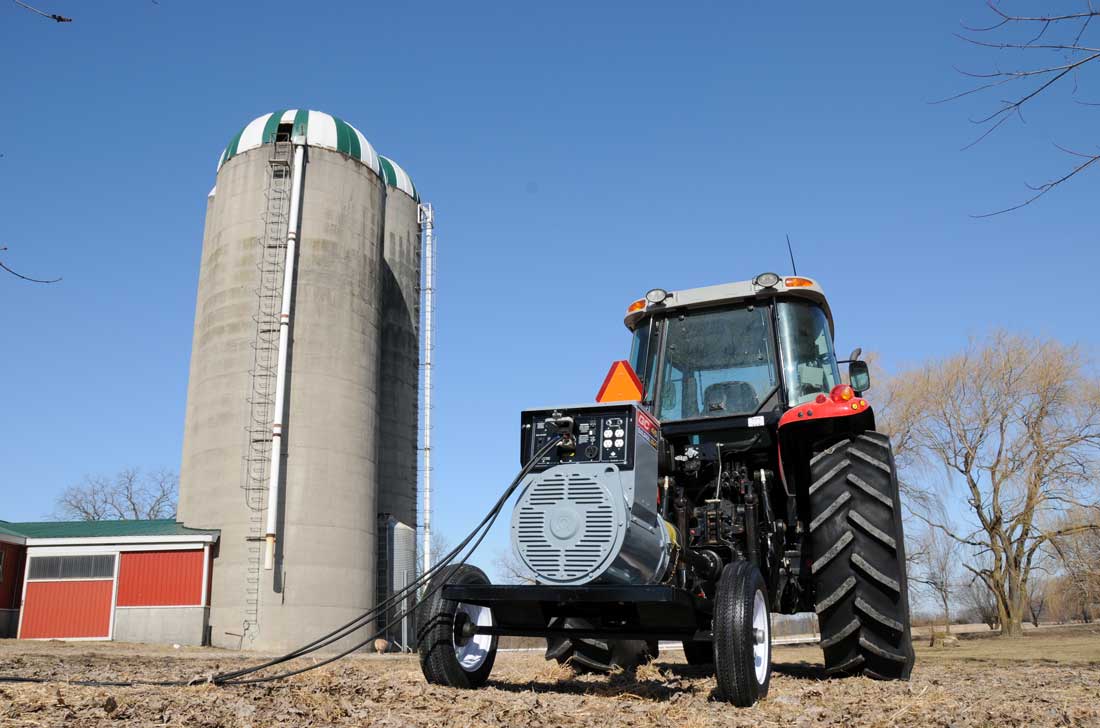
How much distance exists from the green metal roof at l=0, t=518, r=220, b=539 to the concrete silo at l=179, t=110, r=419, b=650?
1.85 feet

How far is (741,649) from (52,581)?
26.5 meters

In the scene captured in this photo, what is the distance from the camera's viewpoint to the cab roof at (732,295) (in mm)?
7742

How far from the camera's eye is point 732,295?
309 inches

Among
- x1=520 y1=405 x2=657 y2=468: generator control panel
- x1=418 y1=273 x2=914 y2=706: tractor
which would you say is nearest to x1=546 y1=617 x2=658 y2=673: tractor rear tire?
x1=418 y1=273 x2=914 y2=706: tractor

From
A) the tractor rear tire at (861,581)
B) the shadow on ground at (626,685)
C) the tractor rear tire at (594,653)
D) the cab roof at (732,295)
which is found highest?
the cab roof at (732,295)

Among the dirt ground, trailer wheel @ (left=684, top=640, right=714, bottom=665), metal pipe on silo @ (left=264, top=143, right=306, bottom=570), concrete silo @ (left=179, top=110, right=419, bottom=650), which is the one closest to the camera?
the dirt ground

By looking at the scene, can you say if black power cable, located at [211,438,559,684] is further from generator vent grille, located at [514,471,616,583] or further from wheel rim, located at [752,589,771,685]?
wheel rim, located at [752,589,771,685]

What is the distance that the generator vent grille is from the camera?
525 cm

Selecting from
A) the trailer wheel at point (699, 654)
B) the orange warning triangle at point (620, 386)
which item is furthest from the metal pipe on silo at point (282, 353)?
the orange warning triangle at point (620, 386)

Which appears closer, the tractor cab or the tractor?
Result: the tractor

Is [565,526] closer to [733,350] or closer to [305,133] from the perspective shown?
[733,350]

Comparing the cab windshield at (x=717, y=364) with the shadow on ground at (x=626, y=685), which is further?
the cab windshield at (x=717, y=364)

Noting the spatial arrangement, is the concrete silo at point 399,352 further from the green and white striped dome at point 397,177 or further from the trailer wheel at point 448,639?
the trailer wheel at point 448,639

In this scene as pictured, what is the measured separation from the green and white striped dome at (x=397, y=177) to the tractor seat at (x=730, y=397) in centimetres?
2855
